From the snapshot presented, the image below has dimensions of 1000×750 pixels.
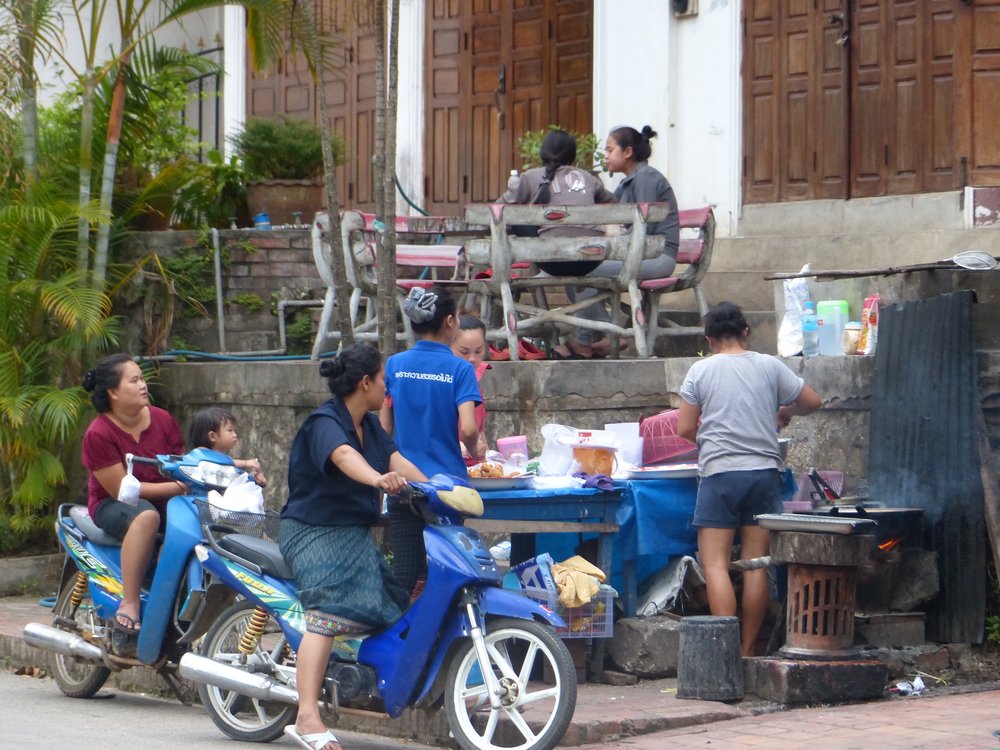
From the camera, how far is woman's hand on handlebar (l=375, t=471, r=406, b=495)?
565cm

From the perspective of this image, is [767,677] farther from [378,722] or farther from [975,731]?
[378,722]

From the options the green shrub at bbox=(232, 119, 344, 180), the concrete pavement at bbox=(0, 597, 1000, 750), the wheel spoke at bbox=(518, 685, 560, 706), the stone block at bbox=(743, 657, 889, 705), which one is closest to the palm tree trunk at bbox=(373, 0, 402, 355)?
the concrete pavement at bbox=(0, 597, 1000, 750)

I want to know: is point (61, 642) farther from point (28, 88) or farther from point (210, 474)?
point (28, 88)

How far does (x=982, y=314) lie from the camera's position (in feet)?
26.3

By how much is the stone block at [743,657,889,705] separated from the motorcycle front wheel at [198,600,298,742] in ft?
6.89

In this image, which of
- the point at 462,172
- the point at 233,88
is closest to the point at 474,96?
the point at 462,172

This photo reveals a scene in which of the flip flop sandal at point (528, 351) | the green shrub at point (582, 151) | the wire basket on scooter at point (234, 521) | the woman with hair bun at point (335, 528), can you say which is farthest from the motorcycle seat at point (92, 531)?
the green shrub at point (582, 151)

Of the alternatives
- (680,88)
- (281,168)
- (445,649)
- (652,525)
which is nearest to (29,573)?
(281,168)

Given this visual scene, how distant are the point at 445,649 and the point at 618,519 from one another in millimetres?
1764

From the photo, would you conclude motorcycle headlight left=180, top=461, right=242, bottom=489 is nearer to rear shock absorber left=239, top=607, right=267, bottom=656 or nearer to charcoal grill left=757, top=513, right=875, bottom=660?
rear shock absorber left=239, top=607, right=267, bottom=656

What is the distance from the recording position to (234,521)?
6641 millimetres

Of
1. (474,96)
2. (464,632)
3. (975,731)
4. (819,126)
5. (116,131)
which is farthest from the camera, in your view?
(474,96)

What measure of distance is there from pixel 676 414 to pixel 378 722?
238cm

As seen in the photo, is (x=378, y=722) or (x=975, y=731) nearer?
(x=975, y=731)
